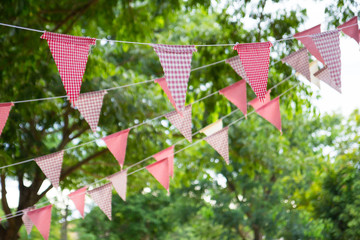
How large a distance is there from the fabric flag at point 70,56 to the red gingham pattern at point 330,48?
1.90m

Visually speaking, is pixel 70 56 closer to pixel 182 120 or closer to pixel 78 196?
pixel 182 120

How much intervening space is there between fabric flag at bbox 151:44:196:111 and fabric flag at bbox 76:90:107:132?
0.94 metres

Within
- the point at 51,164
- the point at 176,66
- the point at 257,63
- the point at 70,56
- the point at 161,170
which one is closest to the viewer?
the point at 70,56

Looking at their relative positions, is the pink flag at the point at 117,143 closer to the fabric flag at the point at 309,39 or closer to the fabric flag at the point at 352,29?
the fabric flag at the point at 309,39

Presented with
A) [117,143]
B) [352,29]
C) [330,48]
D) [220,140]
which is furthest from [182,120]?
[352,29]

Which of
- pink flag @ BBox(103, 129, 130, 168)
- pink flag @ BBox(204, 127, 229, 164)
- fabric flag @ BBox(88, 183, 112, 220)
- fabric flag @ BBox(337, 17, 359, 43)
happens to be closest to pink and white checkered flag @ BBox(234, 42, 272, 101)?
fabric flag @ BBox(337, 17, 359, 43)

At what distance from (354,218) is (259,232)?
7412 millimetres

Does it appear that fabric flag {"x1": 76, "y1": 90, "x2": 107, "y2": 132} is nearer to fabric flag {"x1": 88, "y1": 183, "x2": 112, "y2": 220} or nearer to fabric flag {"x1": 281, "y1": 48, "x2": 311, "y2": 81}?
fabric flag {"x1": 88, "y1": 183, "x2": 112, "y2": 220}

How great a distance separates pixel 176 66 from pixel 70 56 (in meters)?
0.75

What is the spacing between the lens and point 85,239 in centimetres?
1675

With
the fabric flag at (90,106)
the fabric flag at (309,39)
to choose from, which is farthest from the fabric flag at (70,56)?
the fabric flag at (309,39)

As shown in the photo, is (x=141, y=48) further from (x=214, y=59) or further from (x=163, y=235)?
(x=163, y=235)

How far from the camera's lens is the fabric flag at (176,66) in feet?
11.2

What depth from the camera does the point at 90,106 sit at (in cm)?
416
